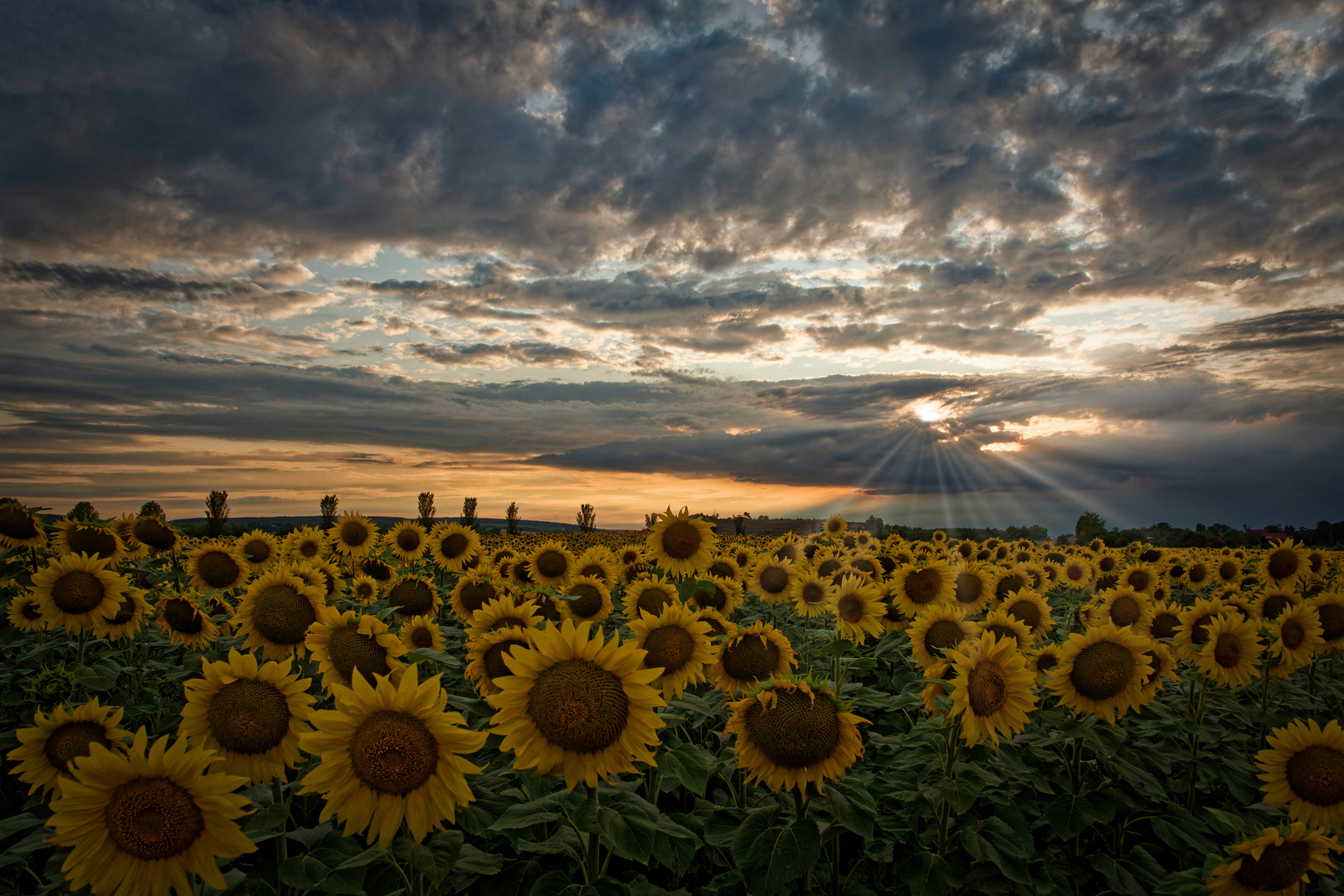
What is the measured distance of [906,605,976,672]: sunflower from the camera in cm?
647

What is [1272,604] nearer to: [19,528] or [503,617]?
[503,617]

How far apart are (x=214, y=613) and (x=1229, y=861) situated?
11567 millimetres

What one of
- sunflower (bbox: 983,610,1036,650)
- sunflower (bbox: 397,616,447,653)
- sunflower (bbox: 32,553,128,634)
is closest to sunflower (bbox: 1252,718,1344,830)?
sunflower (bbox: 983,610,1036,650)

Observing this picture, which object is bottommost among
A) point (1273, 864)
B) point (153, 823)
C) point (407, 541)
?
point (1273, 864)

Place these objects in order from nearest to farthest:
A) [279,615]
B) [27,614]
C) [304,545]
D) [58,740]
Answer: [58,740] < [279,615] < [27,614] < [304,545]

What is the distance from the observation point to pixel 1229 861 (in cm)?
412

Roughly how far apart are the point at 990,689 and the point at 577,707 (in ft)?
10.8

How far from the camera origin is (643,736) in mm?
3355

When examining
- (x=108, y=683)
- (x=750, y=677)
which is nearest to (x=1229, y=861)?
(x=750, y=677)

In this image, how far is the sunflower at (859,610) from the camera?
7.46 meters

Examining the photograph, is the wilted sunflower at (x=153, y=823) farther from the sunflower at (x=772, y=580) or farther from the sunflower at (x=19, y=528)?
the sunflower at (x=772, y=580)

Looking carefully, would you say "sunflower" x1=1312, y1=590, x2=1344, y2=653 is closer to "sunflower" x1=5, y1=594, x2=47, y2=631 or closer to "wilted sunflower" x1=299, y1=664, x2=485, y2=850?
"wilted sunflower" x1=299, y1=664, x2=485, y2=850

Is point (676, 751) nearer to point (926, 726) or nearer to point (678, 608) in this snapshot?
point (678, 608)

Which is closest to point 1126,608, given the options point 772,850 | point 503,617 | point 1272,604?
point 1272,604
